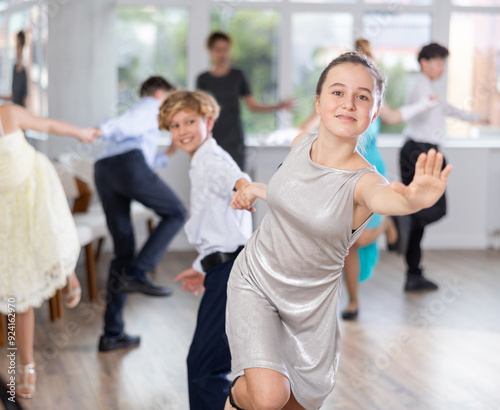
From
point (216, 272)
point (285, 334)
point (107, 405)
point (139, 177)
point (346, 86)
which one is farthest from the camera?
point (139, 177)

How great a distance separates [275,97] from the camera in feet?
22.1

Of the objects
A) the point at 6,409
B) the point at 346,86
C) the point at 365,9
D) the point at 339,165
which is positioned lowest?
the point at 6,409

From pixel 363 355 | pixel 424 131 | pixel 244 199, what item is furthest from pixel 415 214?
pixel 244 199

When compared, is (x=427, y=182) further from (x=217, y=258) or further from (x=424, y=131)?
(x=424, y=131)

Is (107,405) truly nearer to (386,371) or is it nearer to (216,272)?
(216,272)

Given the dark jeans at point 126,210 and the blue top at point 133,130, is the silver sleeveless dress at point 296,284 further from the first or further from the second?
the blue top at point 133,130

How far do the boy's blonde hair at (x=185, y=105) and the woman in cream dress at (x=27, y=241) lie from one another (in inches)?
24.6

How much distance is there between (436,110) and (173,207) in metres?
1.92

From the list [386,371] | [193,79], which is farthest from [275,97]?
[386,371]

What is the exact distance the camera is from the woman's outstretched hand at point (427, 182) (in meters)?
1.59

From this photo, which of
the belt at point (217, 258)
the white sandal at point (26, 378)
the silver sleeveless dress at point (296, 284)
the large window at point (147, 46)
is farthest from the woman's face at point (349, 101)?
the large window at point (147, 46)

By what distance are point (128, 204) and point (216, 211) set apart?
1.50 m

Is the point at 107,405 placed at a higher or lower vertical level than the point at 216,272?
lower

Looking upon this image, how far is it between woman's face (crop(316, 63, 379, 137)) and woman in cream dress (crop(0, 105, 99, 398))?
5.30ft
